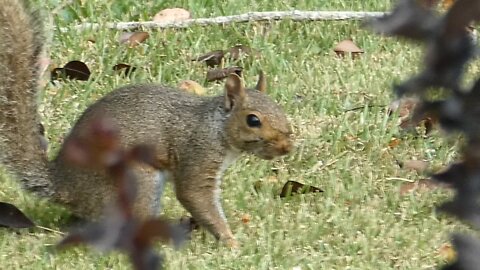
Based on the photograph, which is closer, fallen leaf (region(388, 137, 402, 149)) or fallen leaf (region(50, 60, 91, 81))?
fallen leaf (region(388, 137, 402, 149))

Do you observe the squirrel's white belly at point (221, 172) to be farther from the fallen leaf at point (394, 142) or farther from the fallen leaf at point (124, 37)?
the fallen leaf at point (124, 37)

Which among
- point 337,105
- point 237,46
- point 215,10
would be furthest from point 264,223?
point 215,10

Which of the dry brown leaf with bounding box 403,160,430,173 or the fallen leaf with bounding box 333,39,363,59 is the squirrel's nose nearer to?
the dry brown leaf with bounding box 403,160,430,173

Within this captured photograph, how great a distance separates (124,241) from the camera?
0.55 m

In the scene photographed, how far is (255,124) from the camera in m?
2.88

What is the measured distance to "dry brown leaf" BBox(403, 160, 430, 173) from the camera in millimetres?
3410

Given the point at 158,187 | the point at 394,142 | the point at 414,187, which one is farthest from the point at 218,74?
the point at 158,187

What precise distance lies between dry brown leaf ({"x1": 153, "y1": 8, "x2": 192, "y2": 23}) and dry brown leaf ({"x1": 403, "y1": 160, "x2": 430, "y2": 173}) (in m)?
1.62

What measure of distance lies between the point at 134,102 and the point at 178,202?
0.42 m

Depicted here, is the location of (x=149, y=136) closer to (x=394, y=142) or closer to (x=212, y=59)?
(x=394, y=142)

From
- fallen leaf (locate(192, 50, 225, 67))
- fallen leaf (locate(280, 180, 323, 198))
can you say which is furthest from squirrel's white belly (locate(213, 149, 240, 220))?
fallen leaf (locate(192, 50, 225, 67))

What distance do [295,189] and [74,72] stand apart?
1.32 metres

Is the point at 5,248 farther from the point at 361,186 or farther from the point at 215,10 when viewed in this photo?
the point at 215,10

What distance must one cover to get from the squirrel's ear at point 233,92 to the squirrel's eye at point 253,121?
0.07 metres
